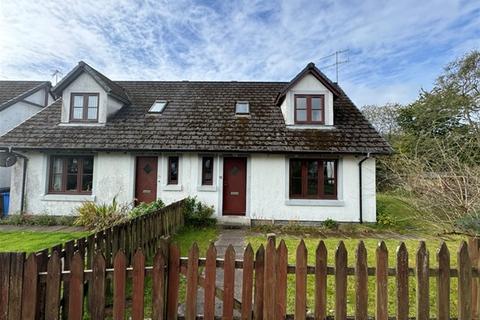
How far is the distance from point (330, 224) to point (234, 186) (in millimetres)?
4398

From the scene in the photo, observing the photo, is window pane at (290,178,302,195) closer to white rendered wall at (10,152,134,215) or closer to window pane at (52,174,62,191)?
white rendered wall at (10,152,134,215)

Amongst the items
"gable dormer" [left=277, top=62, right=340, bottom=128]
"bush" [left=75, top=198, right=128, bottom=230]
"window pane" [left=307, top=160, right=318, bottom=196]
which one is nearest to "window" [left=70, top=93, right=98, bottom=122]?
"bush" [left=75, top=198, right=128, bottom=230]

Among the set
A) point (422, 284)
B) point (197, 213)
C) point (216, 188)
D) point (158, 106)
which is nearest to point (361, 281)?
point (422, 284)

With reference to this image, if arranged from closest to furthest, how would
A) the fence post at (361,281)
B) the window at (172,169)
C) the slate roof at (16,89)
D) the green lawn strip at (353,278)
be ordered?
the fence post at (361,281)
the green lawn strip at (353,278)
the window at (172,169)
the slate roof at (16,89)

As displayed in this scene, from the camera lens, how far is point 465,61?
67.1ft

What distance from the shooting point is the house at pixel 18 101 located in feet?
49.2

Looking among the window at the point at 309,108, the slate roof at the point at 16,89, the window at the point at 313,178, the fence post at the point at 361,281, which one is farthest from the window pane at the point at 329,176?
the slate roof at the point at 16,89

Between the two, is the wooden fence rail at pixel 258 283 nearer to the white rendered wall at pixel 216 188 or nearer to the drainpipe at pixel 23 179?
the white rendered wall at pixel 216 188

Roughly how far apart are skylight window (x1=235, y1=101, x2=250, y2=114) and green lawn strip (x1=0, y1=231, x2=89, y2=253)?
28.7ft

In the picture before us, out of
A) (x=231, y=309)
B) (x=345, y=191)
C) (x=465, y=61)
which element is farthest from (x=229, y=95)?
(x=465, y=61)

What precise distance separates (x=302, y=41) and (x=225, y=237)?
11.6 metres

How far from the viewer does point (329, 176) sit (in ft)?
37.8

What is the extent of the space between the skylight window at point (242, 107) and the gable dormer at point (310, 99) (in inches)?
85.7

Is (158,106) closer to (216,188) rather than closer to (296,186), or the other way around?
(216,188)
